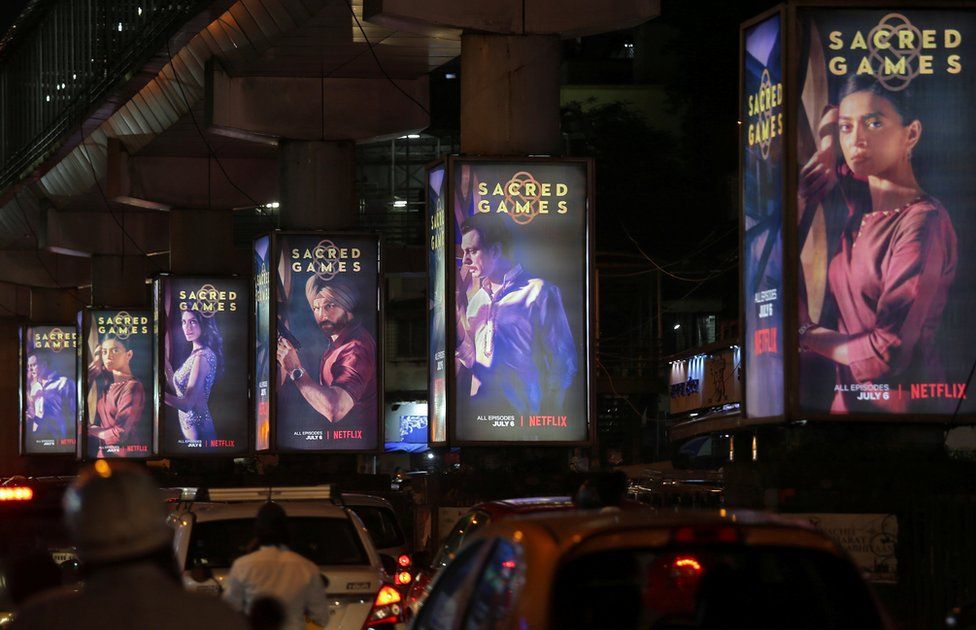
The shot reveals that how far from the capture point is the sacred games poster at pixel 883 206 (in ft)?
55.8

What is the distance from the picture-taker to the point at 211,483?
114ft

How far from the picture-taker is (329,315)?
33188 millimetres

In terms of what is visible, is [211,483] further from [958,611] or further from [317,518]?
[958,611]

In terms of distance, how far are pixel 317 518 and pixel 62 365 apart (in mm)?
48997

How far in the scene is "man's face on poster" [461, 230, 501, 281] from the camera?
76.6 feet

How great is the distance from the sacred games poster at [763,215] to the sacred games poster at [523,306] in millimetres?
5704

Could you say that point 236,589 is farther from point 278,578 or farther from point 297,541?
point 297,541

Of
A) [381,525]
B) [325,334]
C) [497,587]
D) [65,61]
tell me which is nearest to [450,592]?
[497,587]

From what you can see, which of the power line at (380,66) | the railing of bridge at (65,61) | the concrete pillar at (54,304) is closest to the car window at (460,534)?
the power line at (380,66)

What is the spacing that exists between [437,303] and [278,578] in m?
15.3

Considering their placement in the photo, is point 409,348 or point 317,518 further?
point 409,348

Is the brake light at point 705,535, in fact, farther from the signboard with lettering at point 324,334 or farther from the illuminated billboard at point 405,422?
the illuminated billboard at point 405,422

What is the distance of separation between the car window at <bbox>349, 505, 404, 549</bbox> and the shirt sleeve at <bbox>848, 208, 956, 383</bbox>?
468 cm

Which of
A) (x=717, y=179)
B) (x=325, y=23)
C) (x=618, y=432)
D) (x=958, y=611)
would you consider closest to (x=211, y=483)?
(x=325, y=23)
